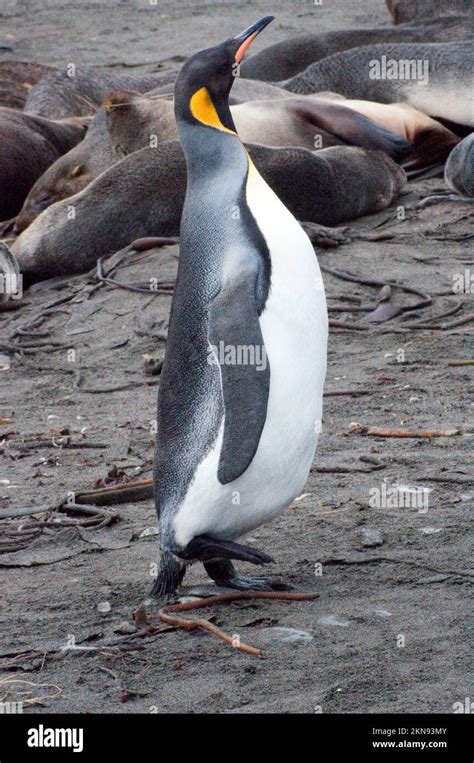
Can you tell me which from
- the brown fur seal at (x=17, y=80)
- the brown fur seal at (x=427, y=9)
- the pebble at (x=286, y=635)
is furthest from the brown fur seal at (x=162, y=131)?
the pebble at (x=286, y=635)

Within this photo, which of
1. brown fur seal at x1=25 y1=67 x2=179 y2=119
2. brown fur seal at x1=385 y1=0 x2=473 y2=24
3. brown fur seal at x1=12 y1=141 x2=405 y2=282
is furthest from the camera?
brown fur seal at x1=385 y1=0 x2=473 y2=24

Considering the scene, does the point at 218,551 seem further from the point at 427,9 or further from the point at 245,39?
the point at 427,9

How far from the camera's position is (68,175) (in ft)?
28.3

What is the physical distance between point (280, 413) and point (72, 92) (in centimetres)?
761

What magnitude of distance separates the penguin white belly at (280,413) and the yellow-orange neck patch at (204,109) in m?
0.31

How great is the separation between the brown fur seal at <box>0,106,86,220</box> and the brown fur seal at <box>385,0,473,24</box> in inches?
143

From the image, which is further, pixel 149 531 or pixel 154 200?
pixel 154 200

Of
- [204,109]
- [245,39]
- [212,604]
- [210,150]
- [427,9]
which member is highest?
[245,39]

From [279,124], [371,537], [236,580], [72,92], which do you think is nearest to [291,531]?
[371,537]

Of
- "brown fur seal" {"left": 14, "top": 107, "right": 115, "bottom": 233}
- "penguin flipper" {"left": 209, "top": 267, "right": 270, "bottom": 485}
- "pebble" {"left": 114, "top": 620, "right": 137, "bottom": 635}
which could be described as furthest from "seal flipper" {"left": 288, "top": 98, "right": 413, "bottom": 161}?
"pebble" {"left": 114, "top": 620, "right": 137, "bottom": 635}

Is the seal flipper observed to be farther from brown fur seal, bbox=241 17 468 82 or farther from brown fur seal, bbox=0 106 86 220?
brown fur seal, bbox=241 17 468 82

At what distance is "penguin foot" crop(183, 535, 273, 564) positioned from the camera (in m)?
3.34

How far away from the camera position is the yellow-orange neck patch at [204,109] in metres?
3.60

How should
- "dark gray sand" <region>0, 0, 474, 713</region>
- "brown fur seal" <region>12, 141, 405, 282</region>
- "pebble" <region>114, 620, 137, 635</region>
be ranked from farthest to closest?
"brown fur seal" <region>12, 141, 405, 282</region> → "pebble" <region>114, 620, 137, 635</region> → "dark gray sand" <region>0, 0, 474, 713</region>
